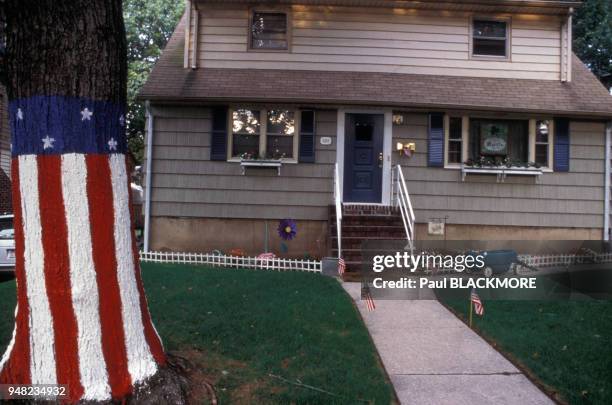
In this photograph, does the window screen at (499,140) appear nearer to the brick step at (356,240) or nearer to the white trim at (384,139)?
the white trim at (384,139)

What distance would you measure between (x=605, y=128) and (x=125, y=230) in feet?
31.3

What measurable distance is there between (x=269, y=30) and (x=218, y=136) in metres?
2.45

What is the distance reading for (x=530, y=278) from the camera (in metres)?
5.15

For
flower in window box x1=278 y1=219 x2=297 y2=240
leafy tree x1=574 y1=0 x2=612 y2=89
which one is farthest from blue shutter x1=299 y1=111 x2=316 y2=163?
leafy tree x1=574 y1=0 x2=612 y2=89

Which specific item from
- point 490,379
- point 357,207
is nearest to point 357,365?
point 490,379

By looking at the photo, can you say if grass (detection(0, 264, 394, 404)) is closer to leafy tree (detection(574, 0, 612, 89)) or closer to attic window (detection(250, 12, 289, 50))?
attic window (detection(250, 12, 289, 50))

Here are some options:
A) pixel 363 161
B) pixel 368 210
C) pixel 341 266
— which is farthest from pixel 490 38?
pixel 341 266

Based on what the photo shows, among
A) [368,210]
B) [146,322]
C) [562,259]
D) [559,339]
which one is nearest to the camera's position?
[146,322]

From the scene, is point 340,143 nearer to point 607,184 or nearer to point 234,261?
point 234,261

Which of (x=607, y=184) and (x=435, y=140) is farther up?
(x=435, y=140)

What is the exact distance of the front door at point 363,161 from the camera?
9.43 metres

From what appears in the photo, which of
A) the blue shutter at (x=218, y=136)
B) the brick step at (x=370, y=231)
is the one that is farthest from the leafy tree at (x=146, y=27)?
the brick step at (x=370, y=231)

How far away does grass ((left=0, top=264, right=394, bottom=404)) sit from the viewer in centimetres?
351

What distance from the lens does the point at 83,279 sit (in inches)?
116
